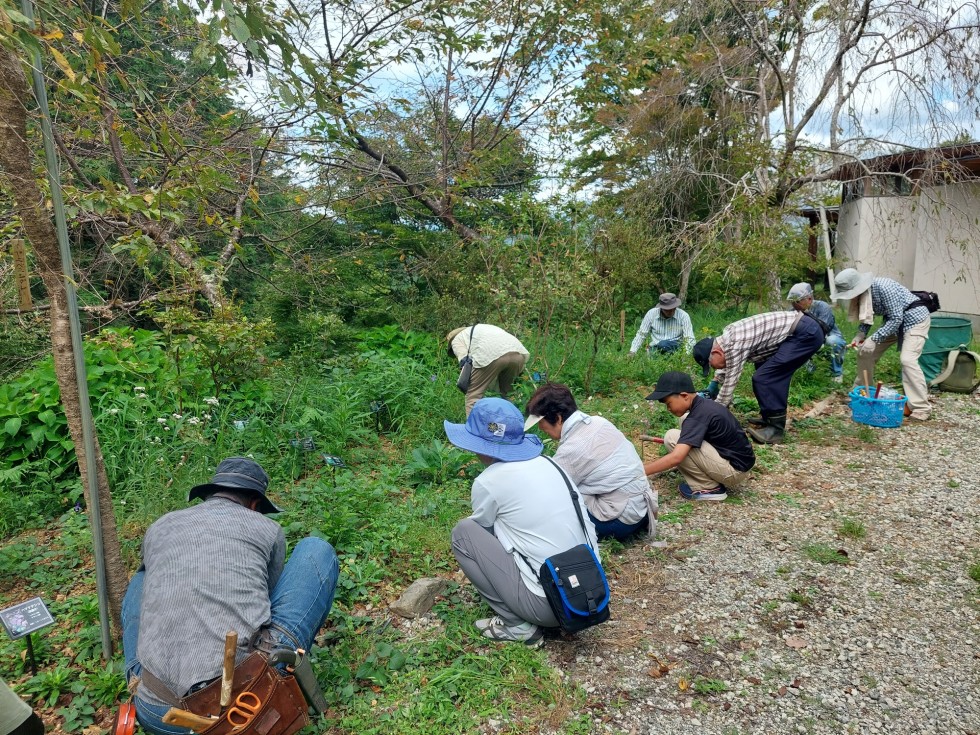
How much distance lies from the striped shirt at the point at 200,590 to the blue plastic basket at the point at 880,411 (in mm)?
5575

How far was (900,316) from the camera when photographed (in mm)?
6117

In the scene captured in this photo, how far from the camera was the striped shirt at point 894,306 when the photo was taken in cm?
607

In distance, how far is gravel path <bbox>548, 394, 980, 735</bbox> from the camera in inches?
100

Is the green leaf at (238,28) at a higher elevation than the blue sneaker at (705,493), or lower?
higher

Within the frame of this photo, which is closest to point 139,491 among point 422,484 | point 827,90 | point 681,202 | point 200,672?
point 422,484

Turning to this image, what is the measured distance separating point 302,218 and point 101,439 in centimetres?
439

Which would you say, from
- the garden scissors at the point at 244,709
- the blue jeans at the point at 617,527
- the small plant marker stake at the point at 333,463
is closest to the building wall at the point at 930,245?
the blue jeans at the point at 617,527

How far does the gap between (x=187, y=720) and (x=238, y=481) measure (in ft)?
2.89

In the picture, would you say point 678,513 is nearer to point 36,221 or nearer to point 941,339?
point 36,221

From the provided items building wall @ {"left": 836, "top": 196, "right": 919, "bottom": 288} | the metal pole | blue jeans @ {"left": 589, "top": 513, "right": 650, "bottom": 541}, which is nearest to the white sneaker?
blue jeans @ {"left": 589, "top": 513, "right": 650, "bottom": 541}

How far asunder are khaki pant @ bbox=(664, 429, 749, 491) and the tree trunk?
3554 millimetres

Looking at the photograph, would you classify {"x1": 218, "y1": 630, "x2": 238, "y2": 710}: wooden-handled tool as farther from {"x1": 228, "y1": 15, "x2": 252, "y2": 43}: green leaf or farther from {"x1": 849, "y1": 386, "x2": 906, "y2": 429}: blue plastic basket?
{"x1": 849, "y1": 386, "x2": 906, "y2": 429}: blue plastic basket

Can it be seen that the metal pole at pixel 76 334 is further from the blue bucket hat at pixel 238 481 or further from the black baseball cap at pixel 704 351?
the black baseball cap at pixel 704 351

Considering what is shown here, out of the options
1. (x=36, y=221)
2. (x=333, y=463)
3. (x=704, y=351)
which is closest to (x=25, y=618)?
(x=36, y=221)
